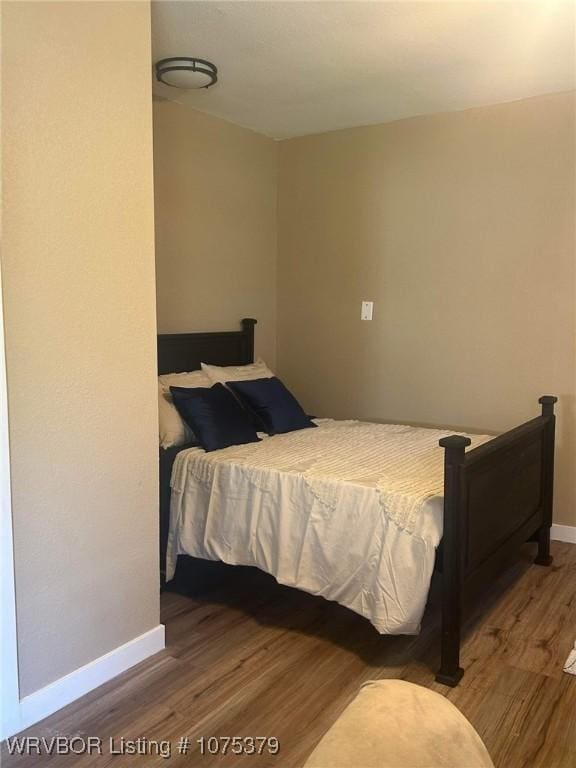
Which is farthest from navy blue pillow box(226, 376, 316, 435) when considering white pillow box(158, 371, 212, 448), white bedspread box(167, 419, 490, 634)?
white pillow box(158, 371, 212, 448)

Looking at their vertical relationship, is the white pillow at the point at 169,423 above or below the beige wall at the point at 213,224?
below

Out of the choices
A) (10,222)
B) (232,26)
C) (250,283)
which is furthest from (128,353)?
(250,283)

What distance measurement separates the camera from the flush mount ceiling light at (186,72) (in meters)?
3.12

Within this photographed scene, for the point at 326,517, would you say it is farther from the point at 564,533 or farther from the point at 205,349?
the point at 564,533

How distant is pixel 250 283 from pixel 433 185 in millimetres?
1357

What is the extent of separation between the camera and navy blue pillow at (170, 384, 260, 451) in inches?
126

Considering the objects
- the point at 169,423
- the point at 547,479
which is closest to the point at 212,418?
the point at 169,423

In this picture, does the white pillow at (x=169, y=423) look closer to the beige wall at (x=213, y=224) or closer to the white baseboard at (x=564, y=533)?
the beige wall at (x=213, y=224)

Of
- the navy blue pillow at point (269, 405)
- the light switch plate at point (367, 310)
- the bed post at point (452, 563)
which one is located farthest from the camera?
the light switch plate at point (367, 310)

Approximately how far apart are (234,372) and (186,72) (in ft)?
5.32

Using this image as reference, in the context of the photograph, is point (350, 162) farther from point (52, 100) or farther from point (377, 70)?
point (52, 100)

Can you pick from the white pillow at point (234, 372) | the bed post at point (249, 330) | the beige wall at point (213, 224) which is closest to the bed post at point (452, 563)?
the white pillow at point (234, 372)

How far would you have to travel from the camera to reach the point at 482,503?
2588mm

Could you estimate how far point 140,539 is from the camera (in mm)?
2479
